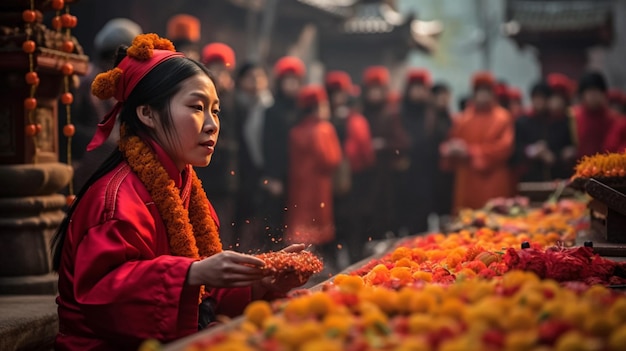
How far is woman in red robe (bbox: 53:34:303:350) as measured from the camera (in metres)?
3.07

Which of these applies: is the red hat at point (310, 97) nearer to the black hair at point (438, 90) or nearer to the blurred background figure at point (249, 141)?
the blurred background figure at point (249, 141)

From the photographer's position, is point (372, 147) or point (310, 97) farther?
point (372, 147)

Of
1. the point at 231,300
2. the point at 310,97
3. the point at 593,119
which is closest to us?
the point at 231,300

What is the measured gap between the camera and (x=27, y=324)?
423cm

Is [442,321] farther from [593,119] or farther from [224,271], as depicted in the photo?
[593,119]

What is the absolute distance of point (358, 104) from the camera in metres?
13.8

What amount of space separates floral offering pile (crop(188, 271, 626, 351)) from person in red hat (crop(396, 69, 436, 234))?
9541mm

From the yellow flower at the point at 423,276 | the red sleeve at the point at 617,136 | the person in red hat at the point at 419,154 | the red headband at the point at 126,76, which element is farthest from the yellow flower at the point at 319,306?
the person in red hat at the point at 419,154

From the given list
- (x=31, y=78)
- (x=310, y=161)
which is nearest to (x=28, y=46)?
(x=31, y=78)

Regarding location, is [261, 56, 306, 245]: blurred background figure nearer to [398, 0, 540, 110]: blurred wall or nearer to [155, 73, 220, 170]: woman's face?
[155, 73, 220, 170]: woman's face

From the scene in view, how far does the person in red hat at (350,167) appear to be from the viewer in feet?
38.5

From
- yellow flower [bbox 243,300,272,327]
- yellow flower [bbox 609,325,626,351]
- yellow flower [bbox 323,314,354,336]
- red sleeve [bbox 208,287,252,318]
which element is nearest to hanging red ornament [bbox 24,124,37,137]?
red sleeve [bbox 208,287,252,318]

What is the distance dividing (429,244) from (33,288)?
2091 millimetres

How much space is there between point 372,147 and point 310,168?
1.54m
